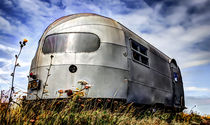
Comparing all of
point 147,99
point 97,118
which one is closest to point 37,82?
point 97,118

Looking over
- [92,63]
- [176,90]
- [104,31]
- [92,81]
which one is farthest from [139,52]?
[176,90]

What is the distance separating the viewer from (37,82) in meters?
4.60

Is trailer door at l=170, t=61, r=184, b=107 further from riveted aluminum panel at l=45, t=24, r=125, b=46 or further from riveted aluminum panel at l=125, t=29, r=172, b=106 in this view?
riveted aluminum panel at l=45, t=24, r=125, b=46

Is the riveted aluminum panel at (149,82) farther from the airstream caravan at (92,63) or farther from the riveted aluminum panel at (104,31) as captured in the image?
the riveted aluminum panel at (104,31)

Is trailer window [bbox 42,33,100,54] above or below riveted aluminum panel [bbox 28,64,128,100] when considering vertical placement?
above

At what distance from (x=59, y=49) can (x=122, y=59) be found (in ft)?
5.65

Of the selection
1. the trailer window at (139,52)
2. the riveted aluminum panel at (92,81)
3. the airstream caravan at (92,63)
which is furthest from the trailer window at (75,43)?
the trailer window at (139,52)

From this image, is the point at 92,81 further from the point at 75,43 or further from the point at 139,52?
the point at 139,52

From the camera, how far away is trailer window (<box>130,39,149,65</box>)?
5.37m

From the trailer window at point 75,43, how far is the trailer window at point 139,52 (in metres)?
1.27

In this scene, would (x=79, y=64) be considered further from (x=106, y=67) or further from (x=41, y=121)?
(x=41, y=121)

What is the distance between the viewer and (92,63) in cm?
440

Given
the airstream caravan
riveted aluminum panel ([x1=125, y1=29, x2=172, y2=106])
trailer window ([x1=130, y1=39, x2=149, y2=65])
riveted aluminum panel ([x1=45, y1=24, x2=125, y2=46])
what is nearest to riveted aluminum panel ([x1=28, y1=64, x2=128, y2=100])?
the airstream caravan

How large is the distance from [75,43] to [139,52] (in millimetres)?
2076
